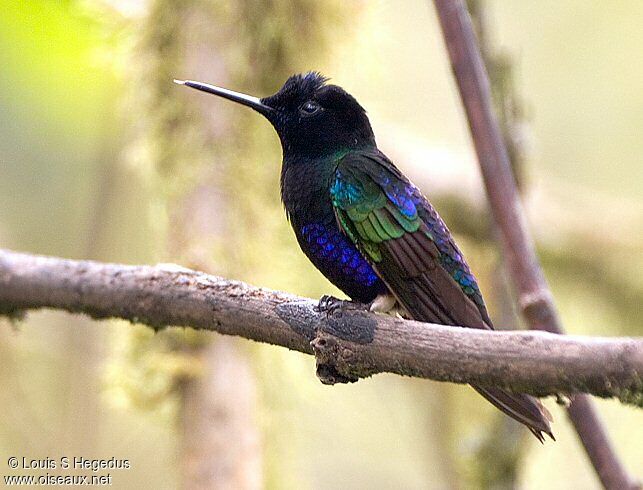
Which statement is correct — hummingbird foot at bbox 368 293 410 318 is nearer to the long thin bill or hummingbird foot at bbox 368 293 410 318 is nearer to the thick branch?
the thick branch

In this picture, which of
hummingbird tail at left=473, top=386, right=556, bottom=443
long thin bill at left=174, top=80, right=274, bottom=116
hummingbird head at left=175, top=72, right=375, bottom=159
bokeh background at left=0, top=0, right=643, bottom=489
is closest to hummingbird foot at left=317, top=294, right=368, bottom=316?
hummingbird tail at left=473, top=386, right=556, bottom=443

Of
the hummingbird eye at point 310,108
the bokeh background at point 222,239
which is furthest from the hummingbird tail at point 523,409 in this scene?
the bokeh background at point 222,239

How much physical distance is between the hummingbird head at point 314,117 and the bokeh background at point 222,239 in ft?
2.05

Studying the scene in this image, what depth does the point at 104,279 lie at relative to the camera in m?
2.28

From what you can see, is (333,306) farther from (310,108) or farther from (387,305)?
(310,108)

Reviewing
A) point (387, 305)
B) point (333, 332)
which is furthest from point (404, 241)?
point (333, 332)

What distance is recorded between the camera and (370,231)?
2271mm

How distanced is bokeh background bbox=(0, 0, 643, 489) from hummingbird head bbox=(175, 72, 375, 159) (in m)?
0.63

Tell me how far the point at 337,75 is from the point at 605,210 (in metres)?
1.77

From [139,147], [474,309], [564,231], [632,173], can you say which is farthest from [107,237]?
[632,173]

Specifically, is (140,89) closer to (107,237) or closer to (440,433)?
(107,237)

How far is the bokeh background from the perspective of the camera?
3094 mm

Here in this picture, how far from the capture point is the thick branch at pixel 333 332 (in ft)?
4.64

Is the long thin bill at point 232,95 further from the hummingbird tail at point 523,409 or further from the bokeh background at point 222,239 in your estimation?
the hummingbird tail at point 523,409
